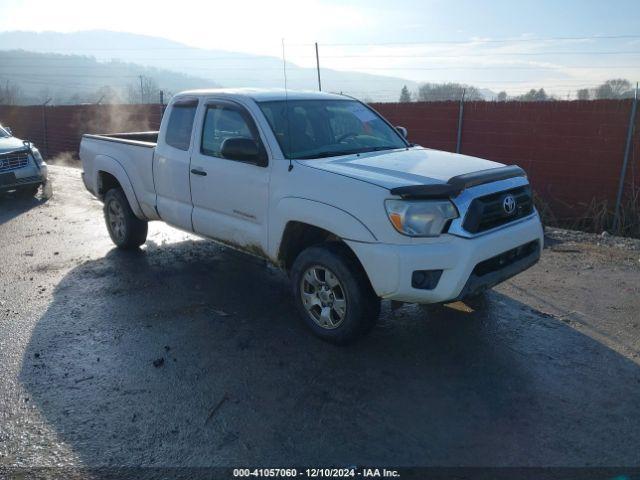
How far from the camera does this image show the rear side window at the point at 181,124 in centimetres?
547

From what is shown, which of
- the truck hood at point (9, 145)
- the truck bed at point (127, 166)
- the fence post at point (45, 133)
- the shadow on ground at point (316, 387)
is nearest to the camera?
the shadow on ground at point (316, 387)

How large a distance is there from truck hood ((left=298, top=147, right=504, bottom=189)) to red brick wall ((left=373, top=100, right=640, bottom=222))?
18.0 ft

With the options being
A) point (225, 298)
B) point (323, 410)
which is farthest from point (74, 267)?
point (323, 410)

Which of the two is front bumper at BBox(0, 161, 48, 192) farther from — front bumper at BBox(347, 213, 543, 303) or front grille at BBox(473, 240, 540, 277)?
front grille at BBox(473, 240, 540, 277)

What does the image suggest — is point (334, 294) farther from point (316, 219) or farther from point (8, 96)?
point (8, 96)

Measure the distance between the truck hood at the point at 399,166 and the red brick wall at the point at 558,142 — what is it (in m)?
5.49

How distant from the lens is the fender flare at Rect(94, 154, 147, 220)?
631cm

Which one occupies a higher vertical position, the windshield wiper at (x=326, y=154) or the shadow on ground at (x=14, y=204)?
the windshield wiper at (x=326, y=154)

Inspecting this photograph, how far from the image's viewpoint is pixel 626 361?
3992mm

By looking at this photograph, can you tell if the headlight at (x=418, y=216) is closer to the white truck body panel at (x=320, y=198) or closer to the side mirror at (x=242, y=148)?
the white truck body panel at (x=320, y=198)

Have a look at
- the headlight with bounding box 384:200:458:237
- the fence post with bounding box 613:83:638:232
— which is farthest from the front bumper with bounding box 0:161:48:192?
the fence post with bounding box 613:83:638:232

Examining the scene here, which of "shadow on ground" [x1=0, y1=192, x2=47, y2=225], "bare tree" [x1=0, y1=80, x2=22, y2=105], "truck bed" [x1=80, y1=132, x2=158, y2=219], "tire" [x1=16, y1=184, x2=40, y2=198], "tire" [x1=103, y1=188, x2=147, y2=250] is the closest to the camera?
"truck bed" [x1=80, y1=132, x2=158, y2=219]

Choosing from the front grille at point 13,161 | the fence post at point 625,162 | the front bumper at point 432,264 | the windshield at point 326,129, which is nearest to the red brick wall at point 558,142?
the fence post at point 625,162

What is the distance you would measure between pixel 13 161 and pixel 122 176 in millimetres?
5045
